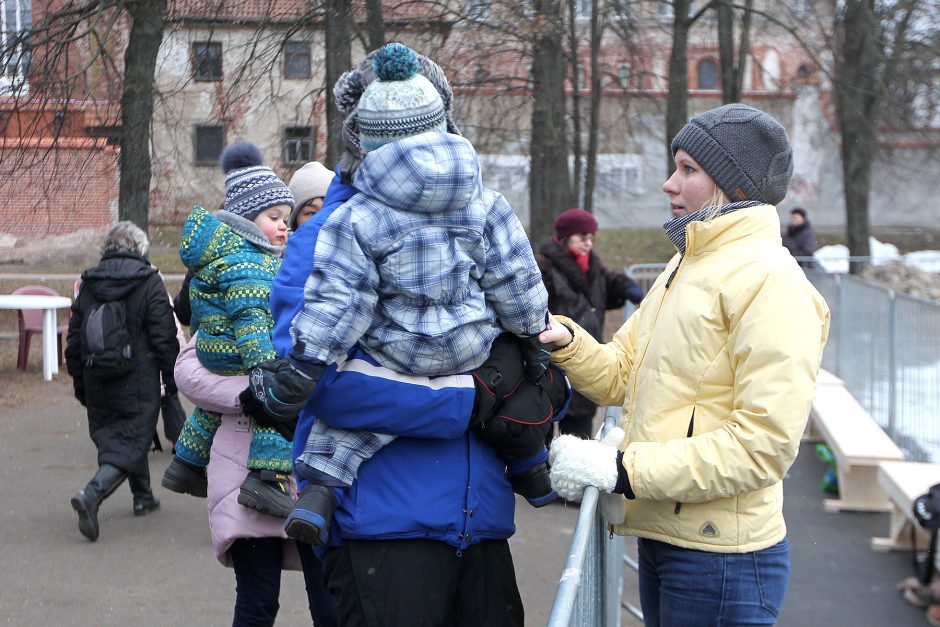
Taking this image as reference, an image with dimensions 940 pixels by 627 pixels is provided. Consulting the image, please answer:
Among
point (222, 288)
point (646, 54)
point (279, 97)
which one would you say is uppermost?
point (646, 54)

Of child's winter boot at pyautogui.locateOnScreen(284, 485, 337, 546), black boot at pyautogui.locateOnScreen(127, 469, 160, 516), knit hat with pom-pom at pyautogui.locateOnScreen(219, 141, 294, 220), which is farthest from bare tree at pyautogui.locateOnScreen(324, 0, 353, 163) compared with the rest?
child's winter boot at pyautogui.locateOnScreen(284, 485, 337, 546)

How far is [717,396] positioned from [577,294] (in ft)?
16.8

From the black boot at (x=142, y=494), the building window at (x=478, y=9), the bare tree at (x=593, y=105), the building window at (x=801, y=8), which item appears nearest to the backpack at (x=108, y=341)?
the black boot at (x=142, y=494)

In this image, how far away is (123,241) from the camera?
21.6ft

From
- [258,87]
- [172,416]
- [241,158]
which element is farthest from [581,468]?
[258,87]

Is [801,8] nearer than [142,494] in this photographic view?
No

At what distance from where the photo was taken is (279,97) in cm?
1183

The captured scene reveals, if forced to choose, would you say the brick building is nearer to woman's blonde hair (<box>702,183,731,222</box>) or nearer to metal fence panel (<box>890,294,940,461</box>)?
metal fence panel (<box>890,294,940,461</box>)

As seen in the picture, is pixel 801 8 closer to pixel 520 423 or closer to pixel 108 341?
pixel 108 341

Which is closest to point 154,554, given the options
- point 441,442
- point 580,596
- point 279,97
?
point 441,442

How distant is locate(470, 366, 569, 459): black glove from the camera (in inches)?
99.8

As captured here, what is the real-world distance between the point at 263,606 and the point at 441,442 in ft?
5.03

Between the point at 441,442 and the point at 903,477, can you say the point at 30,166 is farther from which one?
the point at 441,442

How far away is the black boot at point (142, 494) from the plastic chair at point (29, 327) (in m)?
6.64
